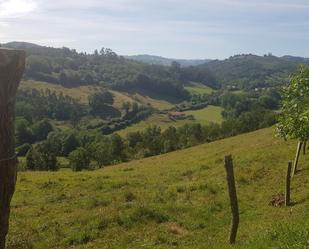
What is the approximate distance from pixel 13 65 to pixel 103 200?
772 inches

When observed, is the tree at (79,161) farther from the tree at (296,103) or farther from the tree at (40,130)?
the tree at (296,103)

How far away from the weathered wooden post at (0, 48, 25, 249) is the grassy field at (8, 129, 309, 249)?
693cm

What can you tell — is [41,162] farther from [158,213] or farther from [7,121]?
[7,121]

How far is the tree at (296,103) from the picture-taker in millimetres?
25406

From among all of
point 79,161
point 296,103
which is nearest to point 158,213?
point 296,103

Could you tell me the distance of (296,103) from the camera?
2484cm

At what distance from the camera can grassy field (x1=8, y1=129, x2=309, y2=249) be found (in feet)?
57.8

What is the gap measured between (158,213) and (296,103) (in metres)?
9.84

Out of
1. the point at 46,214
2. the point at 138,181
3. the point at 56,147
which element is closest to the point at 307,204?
the point at 46,214

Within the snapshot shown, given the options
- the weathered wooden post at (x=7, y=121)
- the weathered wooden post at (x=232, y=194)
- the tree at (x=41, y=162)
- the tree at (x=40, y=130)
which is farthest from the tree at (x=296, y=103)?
the tree at (x=40, y=130)

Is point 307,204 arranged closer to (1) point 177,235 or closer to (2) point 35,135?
(1) point 177,235

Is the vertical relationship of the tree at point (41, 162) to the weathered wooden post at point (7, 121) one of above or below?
below

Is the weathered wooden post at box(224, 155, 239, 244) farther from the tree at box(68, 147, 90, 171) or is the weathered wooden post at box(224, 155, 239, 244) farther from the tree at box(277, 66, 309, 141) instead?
the tree at box(68, 147, 90, 171)

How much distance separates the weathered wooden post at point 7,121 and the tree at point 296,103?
19510mm
